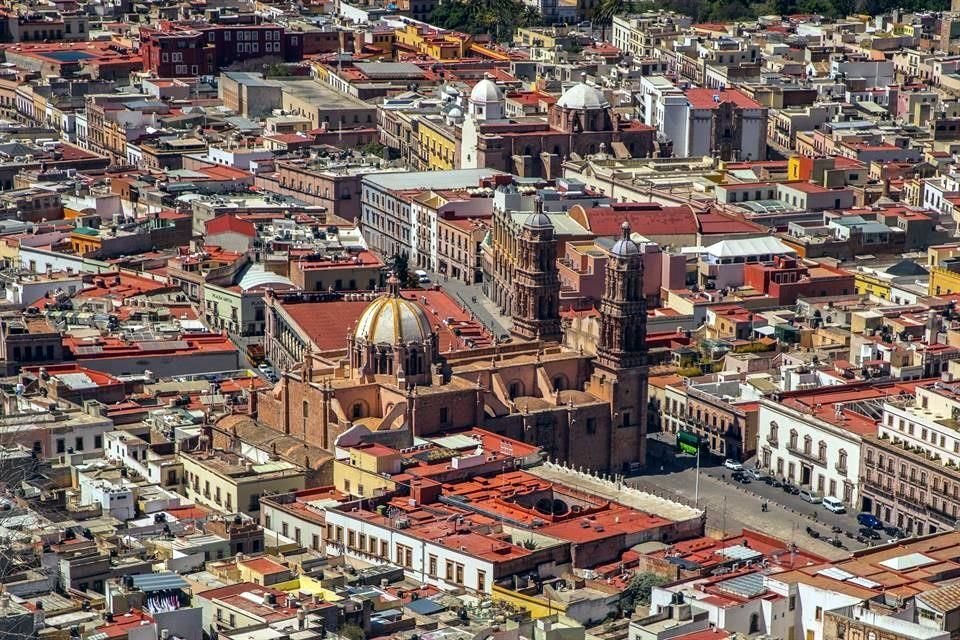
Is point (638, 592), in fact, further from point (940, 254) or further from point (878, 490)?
point (940, 254)

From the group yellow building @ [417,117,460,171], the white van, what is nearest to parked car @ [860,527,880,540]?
the white van

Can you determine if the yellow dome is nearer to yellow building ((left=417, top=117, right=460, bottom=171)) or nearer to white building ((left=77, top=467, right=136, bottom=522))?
white building ((left=77, top=467, right=136, bottom=522))

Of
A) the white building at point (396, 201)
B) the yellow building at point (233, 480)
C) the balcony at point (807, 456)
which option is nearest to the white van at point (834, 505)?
the balcony at point (807, 456)

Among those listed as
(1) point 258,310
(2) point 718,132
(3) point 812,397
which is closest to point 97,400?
(1) point 258,310

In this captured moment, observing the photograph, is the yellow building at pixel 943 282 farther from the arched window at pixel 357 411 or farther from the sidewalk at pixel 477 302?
the arched window at pixel 357 411

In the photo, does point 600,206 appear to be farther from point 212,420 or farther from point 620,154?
point 212,420

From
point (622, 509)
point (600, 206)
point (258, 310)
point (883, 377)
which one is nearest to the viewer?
point (622, 509)
